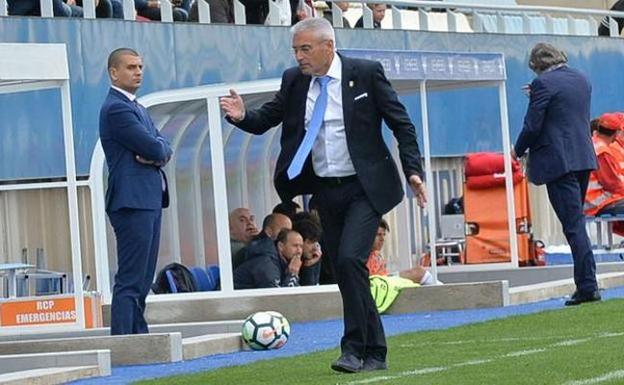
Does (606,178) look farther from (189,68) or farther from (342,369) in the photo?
(342,369)

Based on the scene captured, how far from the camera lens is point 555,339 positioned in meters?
12.1

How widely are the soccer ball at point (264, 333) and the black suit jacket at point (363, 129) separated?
2.38 metres

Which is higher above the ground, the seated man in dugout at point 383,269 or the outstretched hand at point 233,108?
the outstretched hand at point 233,108

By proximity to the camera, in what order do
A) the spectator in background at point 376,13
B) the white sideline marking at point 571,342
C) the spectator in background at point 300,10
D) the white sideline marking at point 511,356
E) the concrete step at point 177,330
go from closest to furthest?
the white sideline marking at point 511,356, the white sideline marking at point 571,342, the concrete step at point 177,330, the spectator in background at point 300,10, the spectator in background at point 376,13

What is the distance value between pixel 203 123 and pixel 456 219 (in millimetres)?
5172

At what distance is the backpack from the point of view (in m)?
17.2

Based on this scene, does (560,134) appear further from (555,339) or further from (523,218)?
(523,218)

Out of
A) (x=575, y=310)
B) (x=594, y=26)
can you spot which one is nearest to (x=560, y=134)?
(x=575, y=310)

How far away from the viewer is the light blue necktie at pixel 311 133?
10609mm

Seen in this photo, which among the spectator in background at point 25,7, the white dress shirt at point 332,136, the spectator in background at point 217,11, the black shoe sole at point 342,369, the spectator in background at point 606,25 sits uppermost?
the spectator in background at point 606,25

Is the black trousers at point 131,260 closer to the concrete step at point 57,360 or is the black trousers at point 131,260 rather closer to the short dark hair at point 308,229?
the concrete step at point 57,360

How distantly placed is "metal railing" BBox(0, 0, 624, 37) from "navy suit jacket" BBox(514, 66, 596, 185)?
583 centimetres

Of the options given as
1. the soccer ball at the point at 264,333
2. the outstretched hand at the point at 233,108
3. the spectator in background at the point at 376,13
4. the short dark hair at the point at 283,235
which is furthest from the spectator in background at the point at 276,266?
the spectator in background at the point at 376,13

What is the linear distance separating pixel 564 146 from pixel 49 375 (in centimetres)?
539
